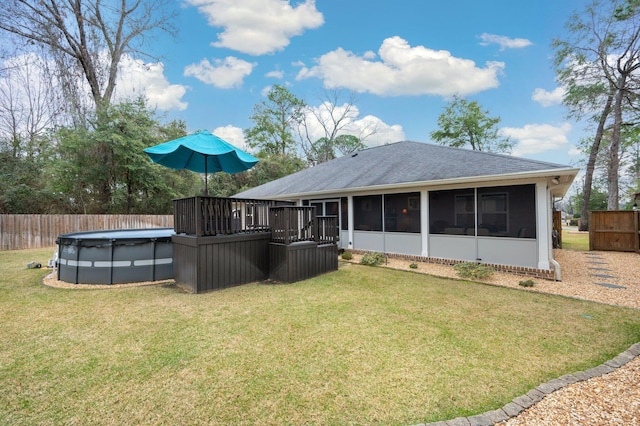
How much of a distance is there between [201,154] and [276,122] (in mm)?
Answer: 22034

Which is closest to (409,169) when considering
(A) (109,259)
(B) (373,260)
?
Answer: (B) (373,260)

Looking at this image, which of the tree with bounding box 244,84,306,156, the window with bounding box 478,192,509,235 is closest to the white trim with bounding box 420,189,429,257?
the window with bounding box 478,192,509,235

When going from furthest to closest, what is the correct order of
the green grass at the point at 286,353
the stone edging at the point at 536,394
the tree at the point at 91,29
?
the tree at the point at 91,29, the green grass at the point at 286,353, the stone edging at the point at 536,394

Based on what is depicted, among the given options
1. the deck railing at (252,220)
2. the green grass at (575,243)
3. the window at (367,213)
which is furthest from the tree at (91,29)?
the green grass at (575,243)

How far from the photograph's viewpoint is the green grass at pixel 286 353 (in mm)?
2086

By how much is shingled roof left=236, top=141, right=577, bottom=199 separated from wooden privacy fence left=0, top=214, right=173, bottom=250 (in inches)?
303

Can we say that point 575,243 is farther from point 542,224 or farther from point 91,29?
point 91,29

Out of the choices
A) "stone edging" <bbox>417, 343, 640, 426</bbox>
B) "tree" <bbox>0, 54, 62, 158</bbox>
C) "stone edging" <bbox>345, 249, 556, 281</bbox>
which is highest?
"tree" <bbox>0, 54, 62, 158</bbox>

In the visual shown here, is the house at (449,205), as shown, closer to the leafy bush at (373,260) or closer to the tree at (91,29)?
the leafy bush at (373,260)

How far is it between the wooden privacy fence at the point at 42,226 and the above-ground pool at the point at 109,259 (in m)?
8.45

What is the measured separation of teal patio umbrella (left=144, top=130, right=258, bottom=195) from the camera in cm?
529

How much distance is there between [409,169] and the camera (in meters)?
8.85

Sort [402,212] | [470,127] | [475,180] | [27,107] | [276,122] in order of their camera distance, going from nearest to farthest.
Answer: [475,180] < [402,212] < [27,107] < [470,127] < [276,122]

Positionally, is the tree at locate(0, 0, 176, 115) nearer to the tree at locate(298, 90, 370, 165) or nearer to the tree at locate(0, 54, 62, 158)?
the tree at locate(0, 54, 62, 158)
